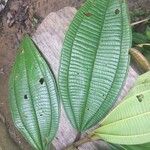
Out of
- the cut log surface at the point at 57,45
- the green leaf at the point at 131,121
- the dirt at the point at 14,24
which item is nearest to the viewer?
the green leaf at the point at 131,121

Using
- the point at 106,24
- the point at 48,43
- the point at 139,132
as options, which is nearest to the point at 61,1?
the point at 48,43

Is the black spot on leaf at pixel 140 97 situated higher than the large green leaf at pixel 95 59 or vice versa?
the large green leaf at pixel 95 59

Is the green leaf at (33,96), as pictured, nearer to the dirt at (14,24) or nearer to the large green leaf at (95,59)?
the large green leaf at (95,59)

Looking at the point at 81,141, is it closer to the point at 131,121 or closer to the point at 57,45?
the point at 131,121

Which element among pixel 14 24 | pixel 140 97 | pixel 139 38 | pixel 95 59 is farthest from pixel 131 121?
pixel 14 24

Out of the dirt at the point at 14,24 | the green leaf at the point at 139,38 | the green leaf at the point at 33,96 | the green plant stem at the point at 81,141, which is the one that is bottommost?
the green plant stem at the point at 81,141

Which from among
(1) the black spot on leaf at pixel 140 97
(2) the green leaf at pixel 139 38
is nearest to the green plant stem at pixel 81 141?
(1) the black spot on leaf at pixel 140 97
